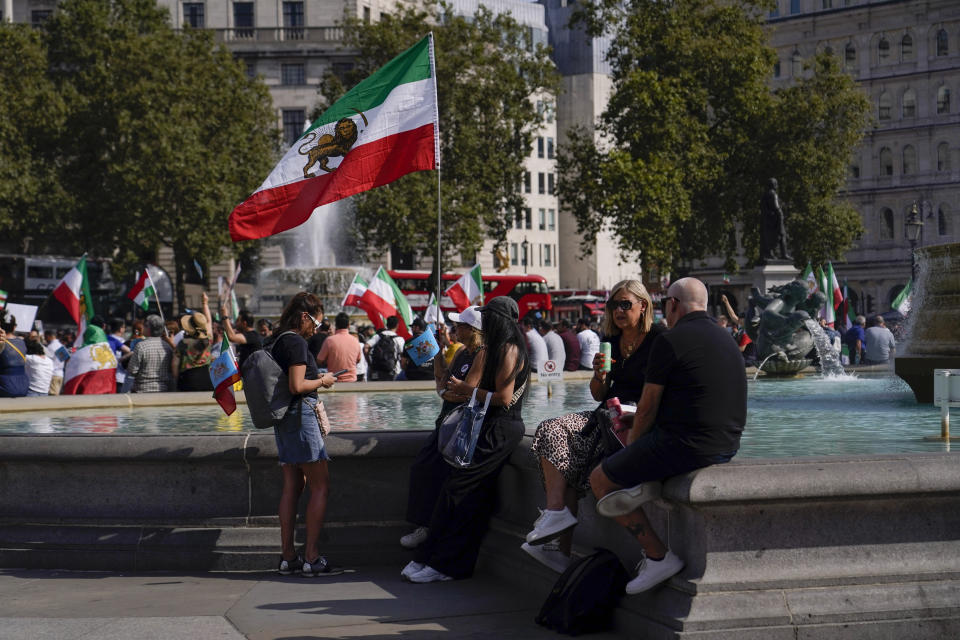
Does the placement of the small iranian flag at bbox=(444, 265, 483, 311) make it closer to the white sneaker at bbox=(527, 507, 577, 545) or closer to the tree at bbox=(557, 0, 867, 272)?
the white sneaker at bbox=(527, 507, 577, 545)

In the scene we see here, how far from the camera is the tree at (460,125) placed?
4619 cm

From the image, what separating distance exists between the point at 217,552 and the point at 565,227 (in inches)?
3662

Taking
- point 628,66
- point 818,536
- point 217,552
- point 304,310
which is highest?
point 628,66

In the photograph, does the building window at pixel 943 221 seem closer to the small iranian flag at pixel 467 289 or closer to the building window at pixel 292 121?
the building window at pixel 292 121

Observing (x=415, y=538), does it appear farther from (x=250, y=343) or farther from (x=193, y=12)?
(x=193, y=12)

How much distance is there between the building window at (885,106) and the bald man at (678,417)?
246 ft

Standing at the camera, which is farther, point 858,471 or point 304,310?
point 304,310

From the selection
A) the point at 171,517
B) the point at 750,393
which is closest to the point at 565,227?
the point at 750,393

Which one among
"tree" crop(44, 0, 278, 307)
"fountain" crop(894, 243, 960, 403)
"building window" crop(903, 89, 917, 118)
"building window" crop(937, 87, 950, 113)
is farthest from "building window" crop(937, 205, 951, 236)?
"fountain" crop(894, 243, 960, 403)

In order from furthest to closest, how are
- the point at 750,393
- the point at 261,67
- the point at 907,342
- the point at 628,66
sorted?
the point at 261,67
the point at 628,66
the point at 750,393
the point at 907,342

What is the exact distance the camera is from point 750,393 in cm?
1446

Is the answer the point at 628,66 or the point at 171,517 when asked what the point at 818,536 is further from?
the point at 628,66

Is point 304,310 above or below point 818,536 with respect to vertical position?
above

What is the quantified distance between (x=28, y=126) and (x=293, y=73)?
23.6 metres
